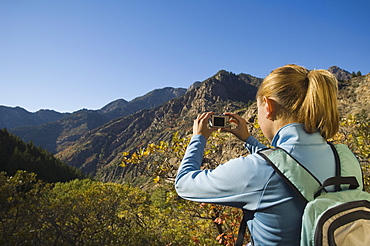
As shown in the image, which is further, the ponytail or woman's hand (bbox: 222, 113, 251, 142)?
woman's hand (bbox: 222, 113, 251, 142)

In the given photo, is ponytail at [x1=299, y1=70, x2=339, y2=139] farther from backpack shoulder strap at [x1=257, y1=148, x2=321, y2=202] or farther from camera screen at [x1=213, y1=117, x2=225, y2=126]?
camera screen at [x1=213, y1=117, x2=225, y2=126]

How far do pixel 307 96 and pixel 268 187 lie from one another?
0.57 metres

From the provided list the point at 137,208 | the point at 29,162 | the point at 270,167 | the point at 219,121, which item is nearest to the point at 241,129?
the point at 219,121

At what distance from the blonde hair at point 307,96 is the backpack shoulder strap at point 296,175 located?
27 cm

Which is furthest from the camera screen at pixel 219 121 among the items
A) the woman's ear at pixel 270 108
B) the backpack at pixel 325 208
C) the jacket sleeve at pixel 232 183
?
the backpack at pixel 325 208

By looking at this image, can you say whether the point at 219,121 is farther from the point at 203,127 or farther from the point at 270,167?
the point at 270,167

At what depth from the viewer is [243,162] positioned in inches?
42.9

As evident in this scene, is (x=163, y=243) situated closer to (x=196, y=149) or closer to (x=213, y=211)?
(x=213, y=211)

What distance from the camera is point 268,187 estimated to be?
1036 mm

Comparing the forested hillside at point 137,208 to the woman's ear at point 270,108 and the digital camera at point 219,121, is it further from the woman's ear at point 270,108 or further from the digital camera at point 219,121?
the woman's ear at point 270,108

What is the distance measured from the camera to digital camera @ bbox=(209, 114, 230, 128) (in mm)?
1686

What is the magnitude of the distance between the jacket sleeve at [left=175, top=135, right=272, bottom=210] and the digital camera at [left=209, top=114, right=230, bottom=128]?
20.8 inches

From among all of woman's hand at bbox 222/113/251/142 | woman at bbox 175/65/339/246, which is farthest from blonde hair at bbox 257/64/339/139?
woman's hand at bbox 222/113/251/142

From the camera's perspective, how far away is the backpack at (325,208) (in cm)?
97
